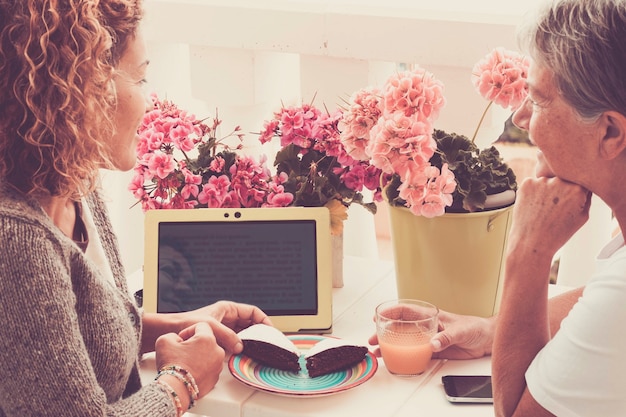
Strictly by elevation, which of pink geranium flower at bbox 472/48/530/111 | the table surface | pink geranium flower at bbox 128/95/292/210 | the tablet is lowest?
the table surface

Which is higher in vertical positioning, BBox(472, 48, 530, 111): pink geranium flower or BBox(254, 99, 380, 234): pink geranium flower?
BBox(472, 48, 530, 111): pink geranium flower

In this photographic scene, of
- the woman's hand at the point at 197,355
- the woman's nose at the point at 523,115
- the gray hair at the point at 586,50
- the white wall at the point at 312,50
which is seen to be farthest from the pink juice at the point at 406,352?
the white wall at the point at 312,50

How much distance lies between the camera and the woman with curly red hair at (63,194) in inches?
50.2

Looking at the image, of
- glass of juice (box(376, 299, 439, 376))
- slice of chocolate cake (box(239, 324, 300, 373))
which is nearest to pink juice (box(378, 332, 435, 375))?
glass of juice (box(376, 299, 439, 376))

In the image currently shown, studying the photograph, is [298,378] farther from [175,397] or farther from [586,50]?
[586,50]

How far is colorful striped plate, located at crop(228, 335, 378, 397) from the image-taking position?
5.03 ft

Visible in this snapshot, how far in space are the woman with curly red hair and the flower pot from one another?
1.60 ft

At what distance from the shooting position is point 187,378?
59.5 inches

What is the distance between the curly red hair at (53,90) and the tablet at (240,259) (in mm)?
409

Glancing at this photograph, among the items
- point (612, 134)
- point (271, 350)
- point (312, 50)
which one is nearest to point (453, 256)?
point (271, 350)

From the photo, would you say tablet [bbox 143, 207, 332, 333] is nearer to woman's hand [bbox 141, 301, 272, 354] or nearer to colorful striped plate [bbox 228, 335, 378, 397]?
woman's hand [bbox 141, 301, 272, 354]

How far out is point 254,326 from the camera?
168 centimetres

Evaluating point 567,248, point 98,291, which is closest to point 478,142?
point 567,248

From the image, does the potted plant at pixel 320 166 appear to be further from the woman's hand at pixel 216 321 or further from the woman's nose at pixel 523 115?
the woman's nose at pixel 523 115
